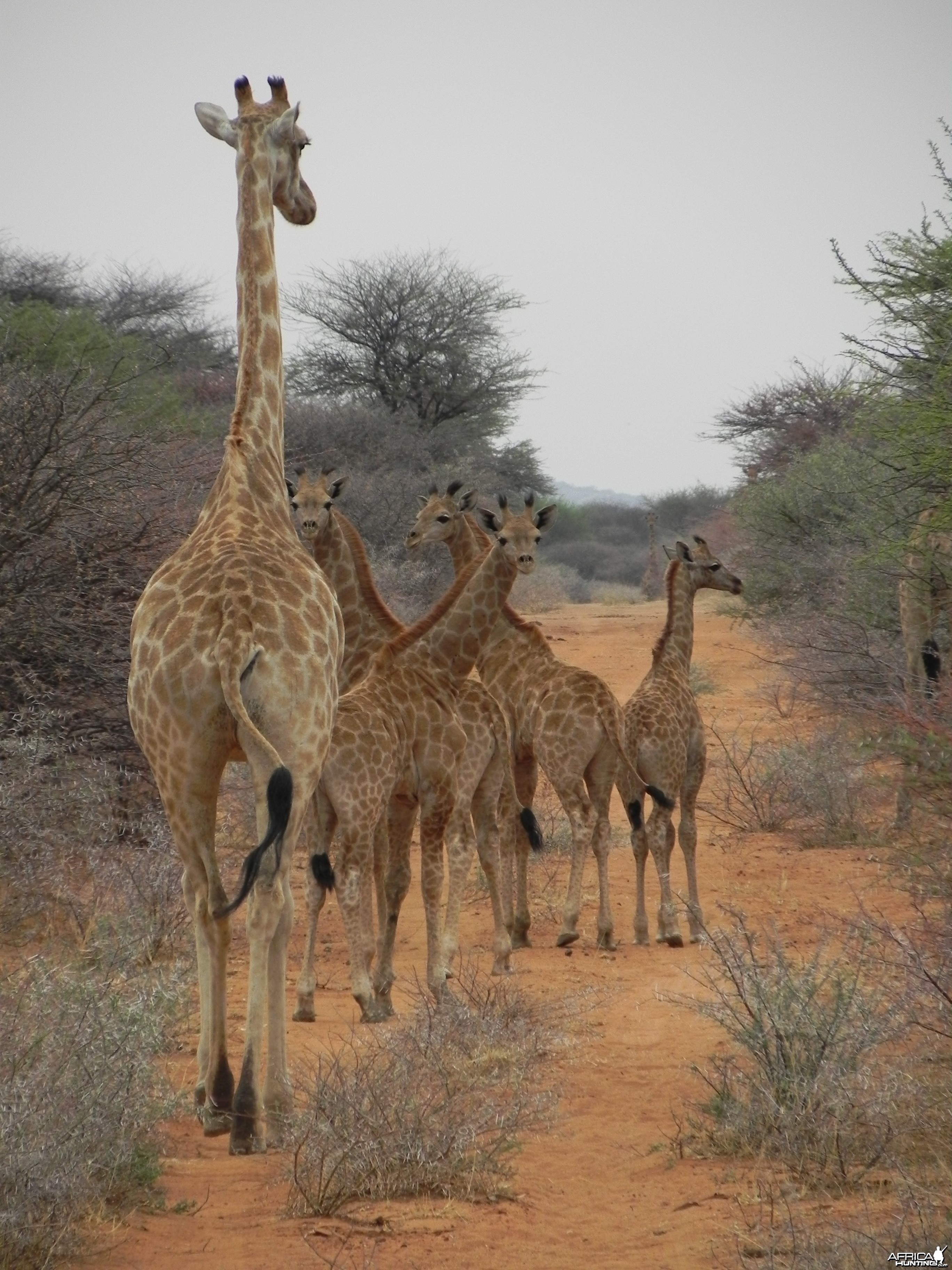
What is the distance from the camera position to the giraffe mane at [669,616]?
385 inches

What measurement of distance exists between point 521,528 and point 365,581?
3.24 feet

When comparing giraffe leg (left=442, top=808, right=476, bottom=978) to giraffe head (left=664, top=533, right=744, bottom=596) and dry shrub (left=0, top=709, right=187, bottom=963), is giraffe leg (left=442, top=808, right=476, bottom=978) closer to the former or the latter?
dry shrub (left=0, top=709, right=187, bottom=963)

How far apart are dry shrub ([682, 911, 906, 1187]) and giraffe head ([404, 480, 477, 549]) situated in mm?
4545

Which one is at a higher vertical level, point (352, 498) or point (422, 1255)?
point (352, 498)

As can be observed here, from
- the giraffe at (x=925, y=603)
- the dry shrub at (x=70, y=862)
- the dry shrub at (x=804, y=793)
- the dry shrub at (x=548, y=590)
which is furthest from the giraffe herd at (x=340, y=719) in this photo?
the dry shrub at (x=548, y=590)

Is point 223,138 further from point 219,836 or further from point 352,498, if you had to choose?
point 352,498

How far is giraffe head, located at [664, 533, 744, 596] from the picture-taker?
10.4 meters

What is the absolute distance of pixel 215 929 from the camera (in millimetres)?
5586

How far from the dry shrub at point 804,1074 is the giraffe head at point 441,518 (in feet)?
14.9

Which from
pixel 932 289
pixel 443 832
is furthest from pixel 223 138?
pixel 932 289

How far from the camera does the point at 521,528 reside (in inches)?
341

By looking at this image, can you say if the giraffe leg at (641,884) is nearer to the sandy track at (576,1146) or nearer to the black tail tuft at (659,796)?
the sandy track at (576,1146)

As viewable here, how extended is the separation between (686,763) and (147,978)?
4.06 m

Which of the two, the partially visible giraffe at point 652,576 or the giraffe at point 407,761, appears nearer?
the giraffe at point 407,761
